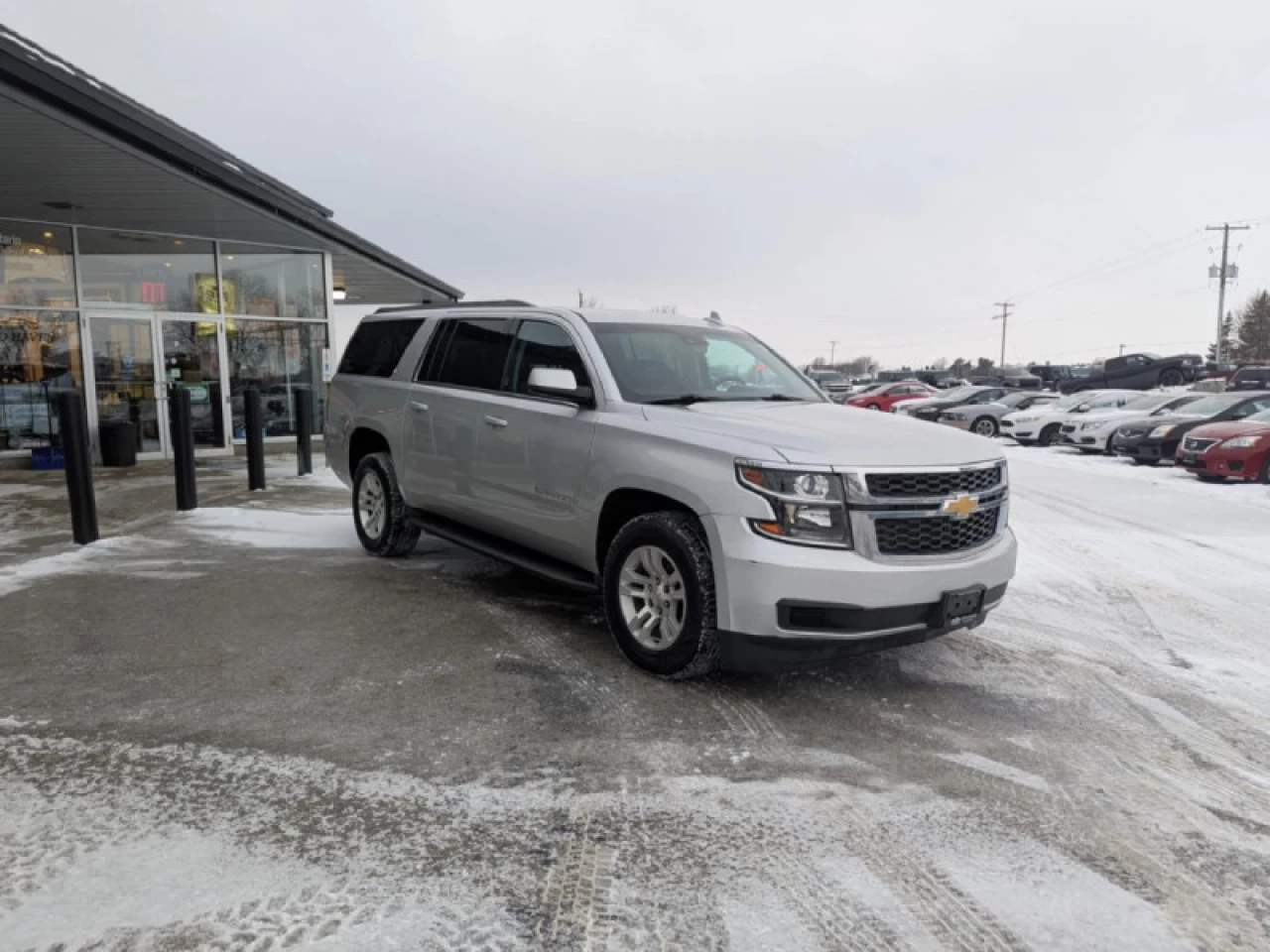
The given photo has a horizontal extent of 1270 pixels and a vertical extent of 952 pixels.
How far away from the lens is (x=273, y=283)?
15398 mm

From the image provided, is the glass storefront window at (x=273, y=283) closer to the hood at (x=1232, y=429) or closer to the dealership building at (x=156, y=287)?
the dealership building at (x=156, y=287)

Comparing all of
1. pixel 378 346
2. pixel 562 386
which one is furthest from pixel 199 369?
pixel 562 386

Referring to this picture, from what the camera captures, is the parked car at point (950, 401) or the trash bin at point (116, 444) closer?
the trash bin at point (116, 444)

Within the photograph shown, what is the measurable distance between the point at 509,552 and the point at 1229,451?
11.9 m

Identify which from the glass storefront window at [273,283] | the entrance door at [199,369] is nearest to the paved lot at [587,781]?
the entrance door at [199,369]

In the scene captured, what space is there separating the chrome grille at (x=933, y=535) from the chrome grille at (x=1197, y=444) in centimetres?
1111

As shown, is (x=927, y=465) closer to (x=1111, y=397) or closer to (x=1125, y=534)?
(x=1125, y=534)

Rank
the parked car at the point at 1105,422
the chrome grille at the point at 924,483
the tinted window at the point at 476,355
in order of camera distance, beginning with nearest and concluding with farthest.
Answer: the chrome grille at the point at 924,483 < the tinted window at the point at 476,355 < the parked car at the point at 1105,422

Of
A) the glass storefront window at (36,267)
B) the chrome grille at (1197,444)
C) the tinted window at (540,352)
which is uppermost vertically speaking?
the glass storefront window at (36,267)

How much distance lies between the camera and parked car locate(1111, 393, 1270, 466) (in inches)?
597

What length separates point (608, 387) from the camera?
15.4 ft

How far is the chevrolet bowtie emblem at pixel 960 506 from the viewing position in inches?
155

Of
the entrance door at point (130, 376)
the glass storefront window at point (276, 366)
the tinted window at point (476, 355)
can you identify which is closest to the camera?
the tinted window at point (476, 355)

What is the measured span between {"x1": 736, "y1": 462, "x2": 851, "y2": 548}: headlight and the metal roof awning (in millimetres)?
6232
